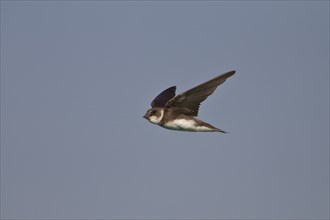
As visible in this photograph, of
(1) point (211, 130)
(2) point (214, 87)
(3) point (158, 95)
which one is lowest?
(1) point (211, 130)

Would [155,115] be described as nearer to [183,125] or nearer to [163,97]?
[183,125]

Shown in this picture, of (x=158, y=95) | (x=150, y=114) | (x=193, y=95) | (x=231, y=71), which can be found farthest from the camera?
(x=158, y=95)

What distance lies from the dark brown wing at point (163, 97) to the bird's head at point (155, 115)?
98.8 inches

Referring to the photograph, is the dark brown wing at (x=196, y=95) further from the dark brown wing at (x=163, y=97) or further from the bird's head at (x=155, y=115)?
the dark brown wing at (x=163, y=97)

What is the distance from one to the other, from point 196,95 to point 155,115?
135cm

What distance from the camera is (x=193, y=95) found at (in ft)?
46.5

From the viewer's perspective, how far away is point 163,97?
61.3 ft

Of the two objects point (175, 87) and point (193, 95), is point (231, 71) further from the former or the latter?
point (175, 87)

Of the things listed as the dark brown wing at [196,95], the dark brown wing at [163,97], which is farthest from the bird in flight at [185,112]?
the dark brown wing at [163,97]

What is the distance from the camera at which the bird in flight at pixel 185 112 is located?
1393 centimetres

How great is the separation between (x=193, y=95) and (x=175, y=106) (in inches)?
26.0

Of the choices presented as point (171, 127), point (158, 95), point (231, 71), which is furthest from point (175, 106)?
point (158, 95)

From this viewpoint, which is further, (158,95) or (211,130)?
(158,95)

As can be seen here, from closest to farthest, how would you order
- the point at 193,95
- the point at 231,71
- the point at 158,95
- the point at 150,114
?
the point at 231,71 → the point at 193,95 → the point at 150,114 → the point at 158,95
